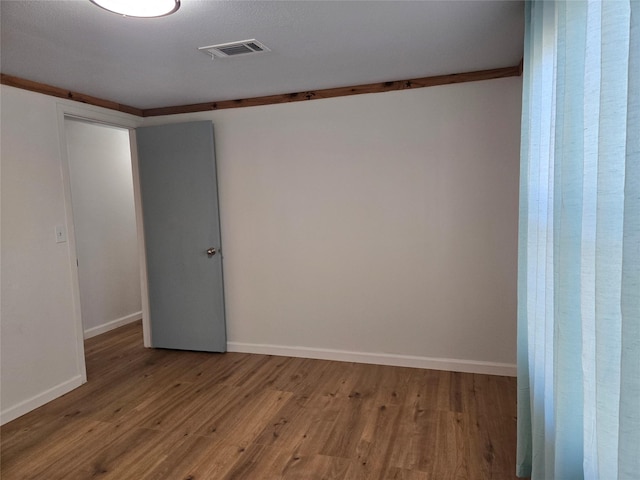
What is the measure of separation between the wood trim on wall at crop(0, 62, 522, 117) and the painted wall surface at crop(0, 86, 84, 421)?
0.27 feet

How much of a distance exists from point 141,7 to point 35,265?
7.13 feet

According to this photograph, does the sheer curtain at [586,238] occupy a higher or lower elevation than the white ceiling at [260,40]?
lower

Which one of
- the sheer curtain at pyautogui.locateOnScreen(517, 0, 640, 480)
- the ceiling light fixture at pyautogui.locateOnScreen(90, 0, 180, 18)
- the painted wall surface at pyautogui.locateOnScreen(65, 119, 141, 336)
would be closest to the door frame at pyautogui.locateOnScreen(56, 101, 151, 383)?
the painted wall surface at pyautogui.locateOnScreen(65, 119, 141, 336)

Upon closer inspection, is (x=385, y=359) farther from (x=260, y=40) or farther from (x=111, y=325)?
(x=111, y=325)

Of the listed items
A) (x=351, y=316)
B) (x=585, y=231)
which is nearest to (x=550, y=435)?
(x=585, y=231)

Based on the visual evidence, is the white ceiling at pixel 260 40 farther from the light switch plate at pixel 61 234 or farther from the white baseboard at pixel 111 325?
the white baseboard at pixel 111 325

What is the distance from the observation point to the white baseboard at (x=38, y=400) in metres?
2.84

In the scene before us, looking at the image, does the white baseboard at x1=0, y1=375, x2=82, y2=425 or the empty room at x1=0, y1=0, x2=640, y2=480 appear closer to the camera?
the empty room at x1=0, y1=0, x2=640, y2=480

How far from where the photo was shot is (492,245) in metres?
3.28

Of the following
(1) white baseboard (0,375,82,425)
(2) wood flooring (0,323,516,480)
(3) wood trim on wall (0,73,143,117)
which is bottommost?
(2) wood flooring (0,323,516,480)

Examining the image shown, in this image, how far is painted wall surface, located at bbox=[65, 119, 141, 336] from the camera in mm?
4617

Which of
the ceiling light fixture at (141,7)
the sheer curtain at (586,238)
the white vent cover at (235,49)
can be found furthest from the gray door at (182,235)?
the sheer curtain at (586,238)

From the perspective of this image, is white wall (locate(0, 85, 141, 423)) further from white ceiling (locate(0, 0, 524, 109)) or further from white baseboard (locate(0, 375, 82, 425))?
white ceiling (locate(0, 0, 524, 109))

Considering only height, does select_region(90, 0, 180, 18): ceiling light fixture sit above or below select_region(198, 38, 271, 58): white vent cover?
below
